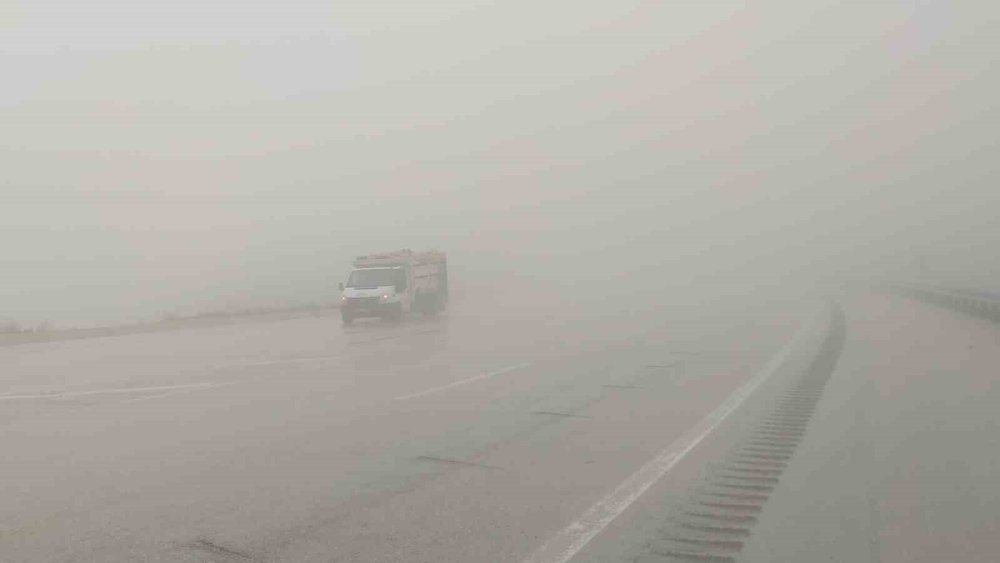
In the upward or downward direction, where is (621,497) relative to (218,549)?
downward

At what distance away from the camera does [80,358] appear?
24812 mm

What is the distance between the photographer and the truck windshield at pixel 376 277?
37.0m

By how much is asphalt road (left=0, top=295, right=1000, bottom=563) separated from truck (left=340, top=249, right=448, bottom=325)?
13.1 metres

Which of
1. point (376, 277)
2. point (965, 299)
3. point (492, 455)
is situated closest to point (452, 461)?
point (492, 455)

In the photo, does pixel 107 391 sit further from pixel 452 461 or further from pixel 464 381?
pixel 452 461

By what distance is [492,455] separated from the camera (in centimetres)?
1040

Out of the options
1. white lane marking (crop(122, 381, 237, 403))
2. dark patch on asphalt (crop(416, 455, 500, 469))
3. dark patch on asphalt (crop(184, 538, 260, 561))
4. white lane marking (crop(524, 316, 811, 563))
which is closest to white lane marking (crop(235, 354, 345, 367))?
white lane marking (crop(122, 381, 237, 403))

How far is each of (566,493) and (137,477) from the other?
395 cm

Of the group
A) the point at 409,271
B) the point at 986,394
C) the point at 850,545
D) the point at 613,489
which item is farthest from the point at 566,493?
the point at 409,271

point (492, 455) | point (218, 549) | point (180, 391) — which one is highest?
point (218, 549)

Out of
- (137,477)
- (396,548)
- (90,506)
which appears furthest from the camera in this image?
(137,477)

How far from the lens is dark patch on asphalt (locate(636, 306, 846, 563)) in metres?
6.99

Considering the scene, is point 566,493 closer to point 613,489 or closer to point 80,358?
point 613,489

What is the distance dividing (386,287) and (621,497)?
28825mm
